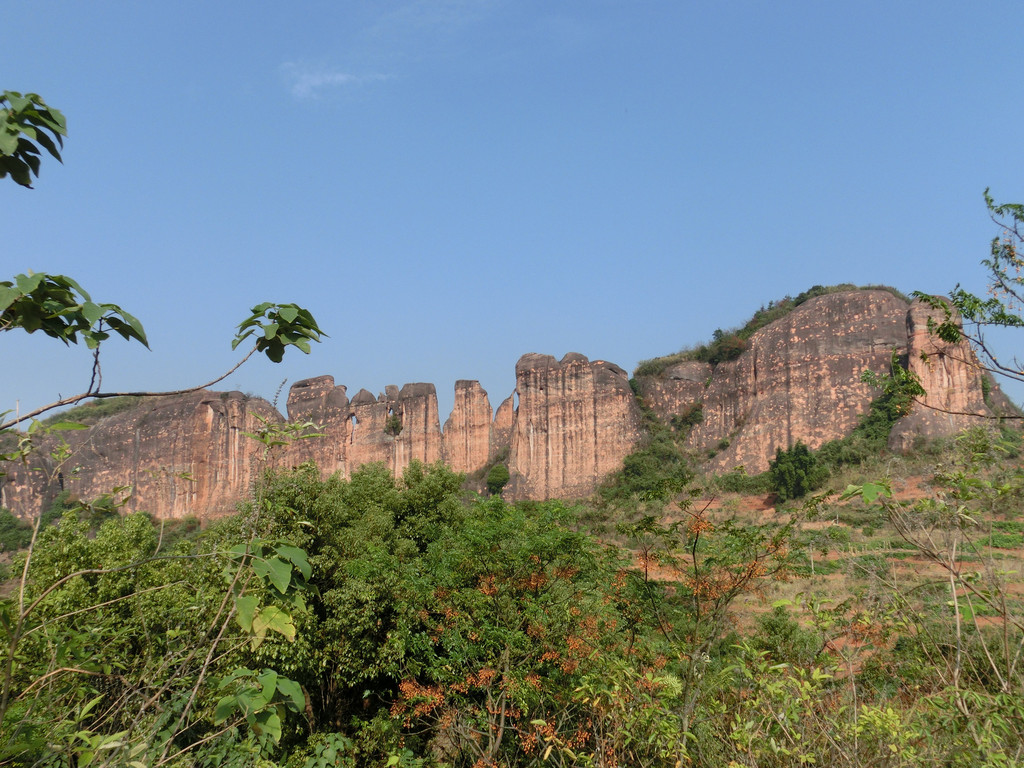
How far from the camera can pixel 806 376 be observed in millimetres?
31625

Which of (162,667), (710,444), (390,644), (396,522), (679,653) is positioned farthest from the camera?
(710,444)

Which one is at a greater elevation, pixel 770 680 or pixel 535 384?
pixel 535 384

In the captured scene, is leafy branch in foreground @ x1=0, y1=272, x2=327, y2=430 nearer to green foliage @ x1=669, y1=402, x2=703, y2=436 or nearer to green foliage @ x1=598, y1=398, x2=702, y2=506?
green foliage @ x1=598, y1=398, x2=702, y2=506

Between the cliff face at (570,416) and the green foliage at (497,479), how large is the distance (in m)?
0.50

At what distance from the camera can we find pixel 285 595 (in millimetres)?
1606

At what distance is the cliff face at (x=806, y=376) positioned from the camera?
30484mm

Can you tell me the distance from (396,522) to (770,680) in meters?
10.6

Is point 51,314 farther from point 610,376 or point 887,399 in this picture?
point 610,376

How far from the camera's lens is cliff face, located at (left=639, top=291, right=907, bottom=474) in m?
30.5

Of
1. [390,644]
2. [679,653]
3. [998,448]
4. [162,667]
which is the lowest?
[390,644]

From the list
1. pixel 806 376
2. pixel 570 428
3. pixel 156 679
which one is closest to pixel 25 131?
pixel 156 679

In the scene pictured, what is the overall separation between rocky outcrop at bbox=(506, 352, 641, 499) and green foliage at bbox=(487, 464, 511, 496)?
23.2 inches

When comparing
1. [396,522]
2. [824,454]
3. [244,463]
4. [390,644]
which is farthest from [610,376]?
[390,644]

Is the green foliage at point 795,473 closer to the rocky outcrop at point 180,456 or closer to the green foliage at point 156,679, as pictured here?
the green foliage at point 156,679
